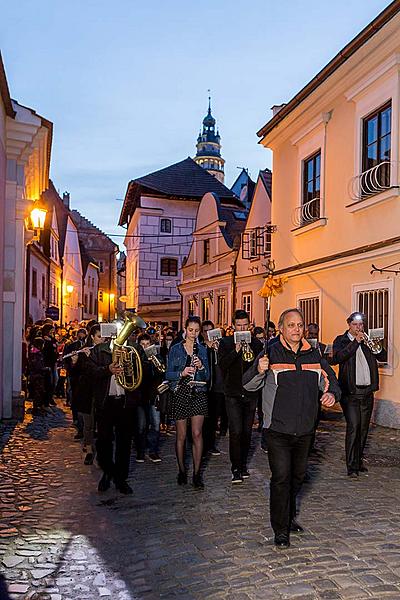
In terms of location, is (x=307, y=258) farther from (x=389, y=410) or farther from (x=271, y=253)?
(x=389, y=410)

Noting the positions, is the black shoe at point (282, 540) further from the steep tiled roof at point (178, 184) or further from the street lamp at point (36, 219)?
the steep tiled roof at point (178, 184)

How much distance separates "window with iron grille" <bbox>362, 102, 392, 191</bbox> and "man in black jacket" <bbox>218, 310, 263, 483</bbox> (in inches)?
225

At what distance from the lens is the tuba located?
6.70 m

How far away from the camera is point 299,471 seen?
521 centimetres

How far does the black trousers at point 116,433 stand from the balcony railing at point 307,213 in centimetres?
883

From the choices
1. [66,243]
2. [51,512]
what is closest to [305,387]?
[51,512]

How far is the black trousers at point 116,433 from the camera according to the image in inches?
264

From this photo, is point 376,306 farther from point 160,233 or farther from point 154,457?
point 160,233

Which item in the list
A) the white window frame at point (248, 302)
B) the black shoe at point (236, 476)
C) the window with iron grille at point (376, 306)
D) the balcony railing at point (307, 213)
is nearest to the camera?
the black shoe at point (236, 476)

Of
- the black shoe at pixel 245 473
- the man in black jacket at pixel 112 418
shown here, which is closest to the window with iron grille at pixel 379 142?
the black shoe at pixel 245 473

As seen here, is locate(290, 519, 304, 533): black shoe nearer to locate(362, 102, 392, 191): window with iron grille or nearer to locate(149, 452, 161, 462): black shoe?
locate(149, 452, 161, 462): black shoe

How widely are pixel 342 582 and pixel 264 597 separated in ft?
1.88

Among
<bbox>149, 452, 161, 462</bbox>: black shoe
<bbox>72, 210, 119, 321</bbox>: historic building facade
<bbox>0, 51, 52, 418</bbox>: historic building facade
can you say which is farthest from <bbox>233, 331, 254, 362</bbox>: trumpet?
<bbox>72, 210, 119, 321</bbox>: historic building facade

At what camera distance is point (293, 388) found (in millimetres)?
5066
